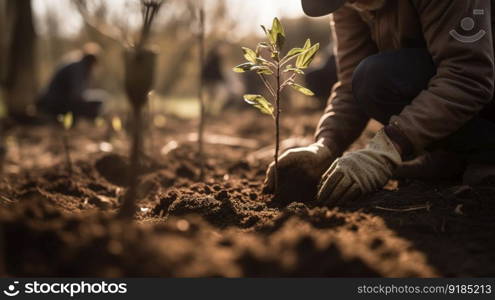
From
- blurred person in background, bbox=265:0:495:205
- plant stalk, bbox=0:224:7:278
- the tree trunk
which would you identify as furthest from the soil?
the tree trunk

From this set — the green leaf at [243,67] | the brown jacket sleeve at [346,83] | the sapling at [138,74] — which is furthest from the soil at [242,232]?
the green leaf at [243,67]

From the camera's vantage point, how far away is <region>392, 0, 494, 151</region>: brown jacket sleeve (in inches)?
75.1

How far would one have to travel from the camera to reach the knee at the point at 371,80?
2227mm

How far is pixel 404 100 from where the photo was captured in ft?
7.43

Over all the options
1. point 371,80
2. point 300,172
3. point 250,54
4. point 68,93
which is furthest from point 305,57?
point 68,93

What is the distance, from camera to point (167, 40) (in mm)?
19266

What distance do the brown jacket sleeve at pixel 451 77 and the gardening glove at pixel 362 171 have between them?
4.5 inches

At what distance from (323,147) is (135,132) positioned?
3.68ft

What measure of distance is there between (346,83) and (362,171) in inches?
32.2

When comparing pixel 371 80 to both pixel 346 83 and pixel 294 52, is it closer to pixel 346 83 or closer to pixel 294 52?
pixel 346 83

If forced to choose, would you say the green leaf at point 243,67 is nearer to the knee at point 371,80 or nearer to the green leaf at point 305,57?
the green leaf at point 305,57

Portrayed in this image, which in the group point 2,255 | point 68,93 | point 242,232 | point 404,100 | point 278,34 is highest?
point 278,34

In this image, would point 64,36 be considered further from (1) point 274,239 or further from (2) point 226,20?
(1) point 274,239

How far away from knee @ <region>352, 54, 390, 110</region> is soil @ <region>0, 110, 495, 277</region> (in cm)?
47
